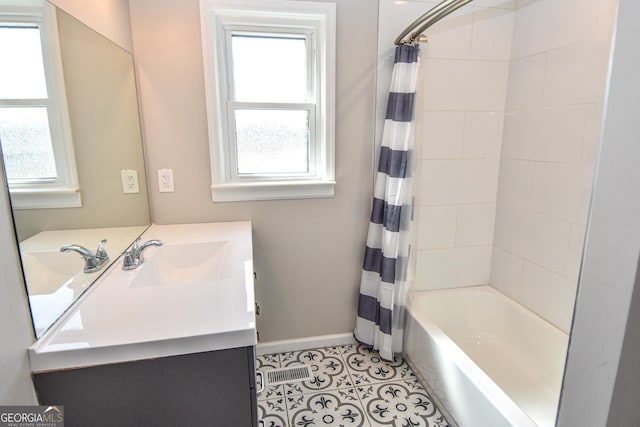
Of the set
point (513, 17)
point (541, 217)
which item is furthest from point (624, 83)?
point (513, 17)

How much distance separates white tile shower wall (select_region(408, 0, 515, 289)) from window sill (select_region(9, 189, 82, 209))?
1506mm

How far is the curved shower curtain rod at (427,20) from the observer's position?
1.38 meters

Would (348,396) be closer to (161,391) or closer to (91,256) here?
(161,391)

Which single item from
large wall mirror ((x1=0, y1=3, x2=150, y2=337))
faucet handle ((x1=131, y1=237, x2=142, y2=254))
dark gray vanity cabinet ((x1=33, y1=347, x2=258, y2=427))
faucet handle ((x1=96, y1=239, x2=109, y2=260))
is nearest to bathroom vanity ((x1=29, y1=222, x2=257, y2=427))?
dark gray vanity cabinet ((x1=33, y1=347, x2=258, y2=427))

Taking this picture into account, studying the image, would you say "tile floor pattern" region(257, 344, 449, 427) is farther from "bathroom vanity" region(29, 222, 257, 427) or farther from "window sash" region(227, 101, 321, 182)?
"window sash" region(227, 101, 321, 182)

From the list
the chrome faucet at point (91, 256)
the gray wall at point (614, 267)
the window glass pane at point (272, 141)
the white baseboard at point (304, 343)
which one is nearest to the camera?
the gray wall at point (614, 267)

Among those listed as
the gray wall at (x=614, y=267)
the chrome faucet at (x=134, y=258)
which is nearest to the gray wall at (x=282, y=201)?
the chrome faucet at (x=134, y=258)

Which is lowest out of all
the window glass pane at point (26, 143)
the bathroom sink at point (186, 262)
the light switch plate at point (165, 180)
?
the bathroom sink at point (186, 262)

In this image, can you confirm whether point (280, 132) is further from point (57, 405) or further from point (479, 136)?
point (57, 405)

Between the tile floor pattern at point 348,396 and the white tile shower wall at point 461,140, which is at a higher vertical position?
the white tile shower wall at point 461,140

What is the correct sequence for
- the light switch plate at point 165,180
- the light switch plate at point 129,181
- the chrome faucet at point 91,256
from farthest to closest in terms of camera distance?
the light switch plate at point 165,180
the light switch plate at point 129,181
the chrome faucet at point 91,256

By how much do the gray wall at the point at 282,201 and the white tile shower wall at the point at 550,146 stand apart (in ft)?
2.75

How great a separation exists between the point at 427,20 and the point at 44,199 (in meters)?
1.61

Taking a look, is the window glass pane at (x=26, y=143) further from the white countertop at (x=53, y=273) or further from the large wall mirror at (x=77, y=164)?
the white countertop at (x=53, y=273)
